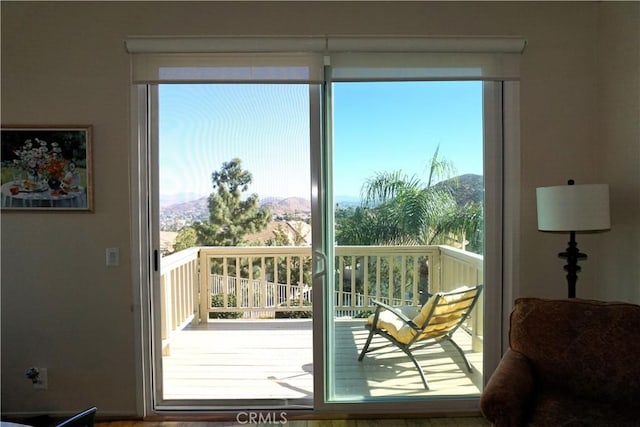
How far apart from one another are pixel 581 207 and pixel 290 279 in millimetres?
1651

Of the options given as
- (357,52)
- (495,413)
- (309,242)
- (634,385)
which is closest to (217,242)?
(309,242)

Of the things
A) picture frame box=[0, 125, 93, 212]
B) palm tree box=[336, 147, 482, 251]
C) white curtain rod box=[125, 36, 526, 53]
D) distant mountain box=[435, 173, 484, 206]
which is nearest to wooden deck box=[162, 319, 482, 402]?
palm tree box=[336, 147, 482, 251]

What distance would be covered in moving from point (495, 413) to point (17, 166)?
2753mm

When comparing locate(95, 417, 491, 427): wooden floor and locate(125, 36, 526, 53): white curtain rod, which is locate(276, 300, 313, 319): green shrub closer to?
locate(95, 417, 491, 427): wooden floor

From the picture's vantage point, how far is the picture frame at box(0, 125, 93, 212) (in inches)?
94.0

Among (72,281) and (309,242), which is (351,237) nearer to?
(309,242)

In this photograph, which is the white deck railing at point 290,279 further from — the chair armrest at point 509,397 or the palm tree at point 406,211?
the chair armrest at point 509,397

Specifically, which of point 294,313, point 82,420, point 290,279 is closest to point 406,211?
point 290,279

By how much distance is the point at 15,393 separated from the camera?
2465 mm

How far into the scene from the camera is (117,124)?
2.41 metres

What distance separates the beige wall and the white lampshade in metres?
0.45

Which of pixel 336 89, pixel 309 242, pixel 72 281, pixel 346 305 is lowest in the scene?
pixel 346 305

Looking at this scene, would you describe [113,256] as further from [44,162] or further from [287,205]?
[287,205]

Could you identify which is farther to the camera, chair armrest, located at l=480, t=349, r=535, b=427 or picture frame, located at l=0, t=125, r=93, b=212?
picture frame, located at l=0, t=125, r=93, b=212
